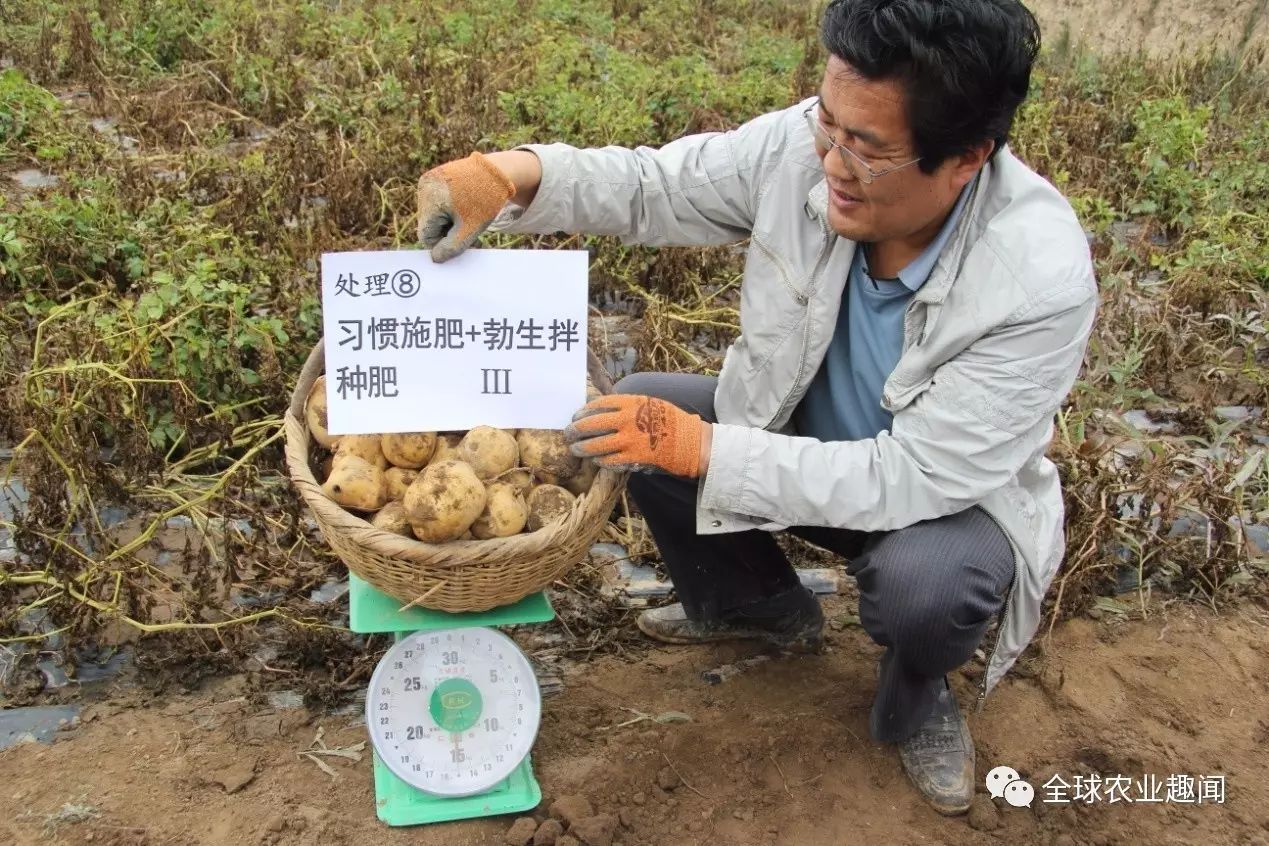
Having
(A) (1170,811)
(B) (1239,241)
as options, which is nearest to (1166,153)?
(B) (1239,241)

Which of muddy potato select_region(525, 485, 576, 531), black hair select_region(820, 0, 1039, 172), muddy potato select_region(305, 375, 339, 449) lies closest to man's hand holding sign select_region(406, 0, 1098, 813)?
black hair select_region(820, 0, 1039, 172)

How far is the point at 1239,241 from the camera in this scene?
13.4 ft

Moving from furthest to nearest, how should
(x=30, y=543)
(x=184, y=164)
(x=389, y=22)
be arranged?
1. (x=389, y=22)
2. (x=184, y=164)
3. (x=30, y=543)

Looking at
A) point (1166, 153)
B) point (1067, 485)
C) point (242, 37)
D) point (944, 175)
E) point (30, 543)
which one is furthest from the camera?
point (242, 37)

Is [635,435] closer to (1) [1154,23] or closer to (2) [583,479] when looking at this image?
(2) [583,479]

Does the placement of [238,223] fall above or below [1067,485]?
above

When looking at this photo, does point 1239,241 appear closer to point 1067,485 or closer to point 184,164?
point 1067,485

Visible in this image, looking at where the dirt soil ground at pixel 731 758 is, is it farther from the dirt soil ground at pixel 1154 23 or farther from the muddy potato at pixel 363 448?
the dirt soil ground at pixel 1154 23

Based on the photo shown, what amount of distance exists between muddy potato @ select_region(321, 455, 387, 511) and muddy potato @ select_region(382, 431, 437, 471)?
54mm

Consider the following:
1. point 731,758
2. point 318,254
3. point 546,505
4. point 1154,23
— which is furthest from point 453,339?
point 1154,23

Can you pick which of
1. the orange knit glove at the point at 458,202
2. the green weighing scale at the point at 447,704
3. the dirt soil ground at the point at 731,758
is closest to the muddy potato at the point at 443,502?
the green weighing scale at the point at 447,704

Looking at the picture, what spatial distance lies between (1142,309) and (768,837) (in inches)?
102

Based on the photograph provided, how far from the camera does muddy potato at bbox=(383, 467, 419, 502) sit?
1904mm

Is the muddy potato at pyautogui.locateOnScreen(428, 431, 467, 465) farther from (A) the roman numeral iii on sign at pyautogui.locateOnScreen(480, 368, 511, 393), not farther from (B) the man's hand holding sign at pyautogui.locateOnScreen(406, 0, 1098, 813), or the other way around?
(B) the man's hand holding sign at pyautogui.locateOnScreen(406, 0, 1098, 813)
